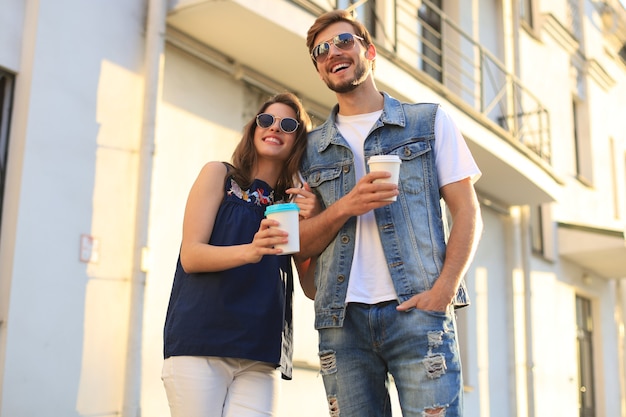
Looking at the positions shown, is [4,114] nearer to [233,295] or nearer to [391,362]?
[233,295]

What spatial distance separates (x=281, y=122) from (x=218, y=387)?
104 centimetres

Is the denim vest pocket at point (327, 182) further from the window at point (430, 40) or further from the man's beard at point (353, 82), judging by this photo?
the window at point (430, 40)

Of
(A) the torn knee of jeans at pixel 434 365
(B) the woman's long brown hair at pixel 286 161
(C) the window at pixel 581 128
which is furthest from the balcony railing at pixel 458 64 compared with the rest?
(A) the torn knee of jeans at pixel 434 365

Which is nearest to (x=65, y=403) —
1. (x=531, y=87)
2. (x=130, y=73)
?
(x=130, y=73)

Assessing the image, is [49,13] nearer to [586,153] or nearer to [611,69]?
[586,153]

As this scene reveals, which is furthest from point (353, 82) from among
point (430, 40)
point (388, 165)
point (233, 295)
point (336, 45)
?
point (430, 40)

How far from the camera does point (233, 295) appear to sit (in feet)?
9.98

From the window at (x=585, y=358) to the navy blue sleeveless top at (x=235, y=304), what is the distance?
12.8m

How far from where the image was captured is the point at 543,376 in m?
13.0

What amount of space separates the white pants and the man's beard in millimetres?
1050

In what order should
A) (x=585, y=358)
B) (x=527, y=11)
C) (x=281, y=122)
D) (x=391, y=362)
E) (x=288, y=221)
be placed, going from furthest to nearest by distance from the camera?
(x=585, y=358) → (x=527, y=11) → (x=281, y=122) → (x=391, y=362) → (x=288, y=221)

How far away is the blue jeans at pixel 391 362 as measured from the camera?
9.07ft

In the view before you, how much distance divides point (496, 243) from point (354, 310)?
9.90 metres

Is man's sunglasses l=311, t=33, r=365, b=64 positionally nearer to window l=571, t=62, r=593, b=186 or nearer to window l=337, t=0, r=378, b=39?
window l=337, t=0, r=378, b=39
